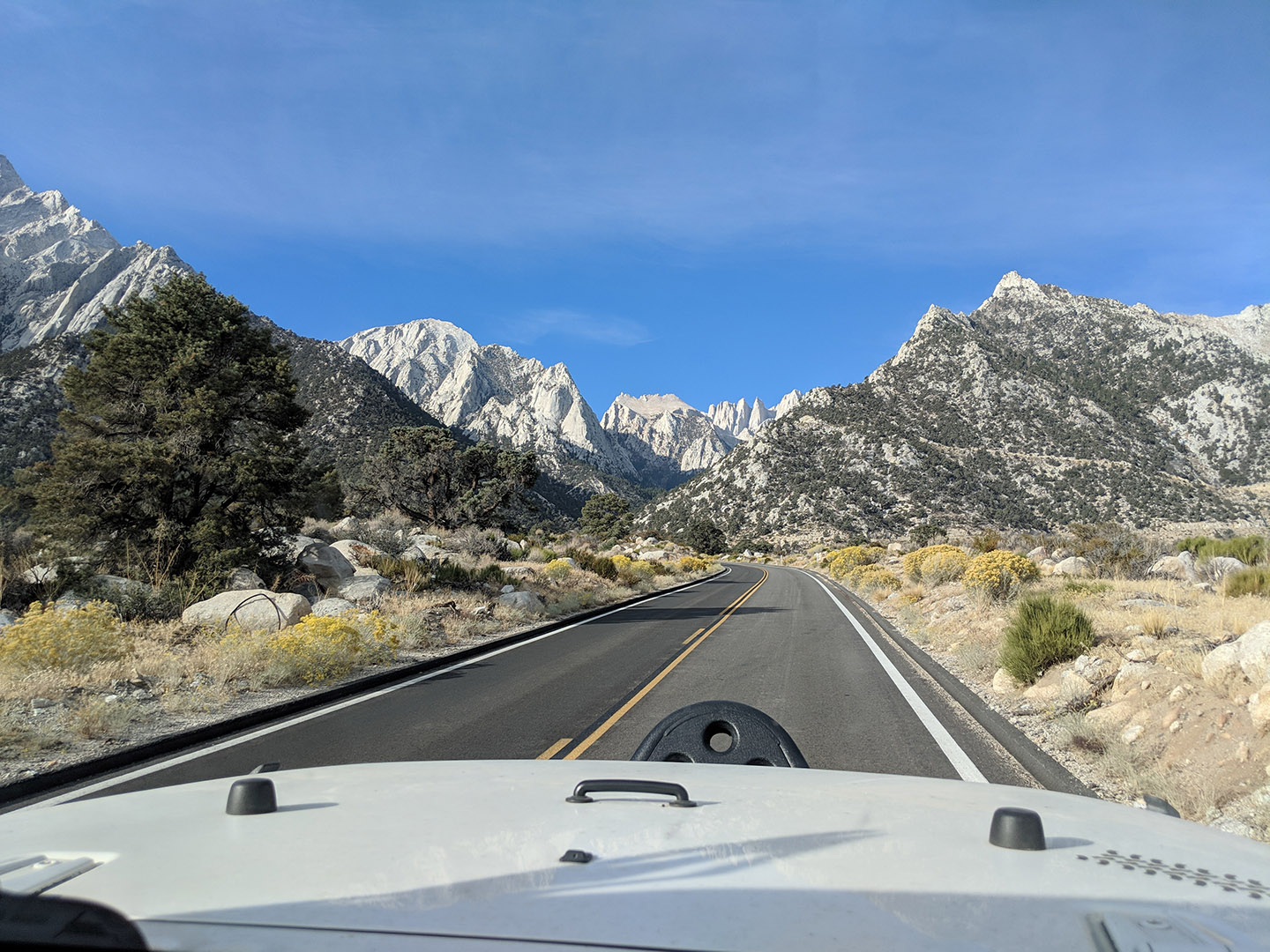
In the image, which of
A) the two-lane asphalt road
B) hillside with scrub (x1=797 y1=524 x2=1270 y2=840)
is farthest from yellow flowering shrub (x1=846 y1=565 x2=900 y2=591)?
the two-lane asphalt road

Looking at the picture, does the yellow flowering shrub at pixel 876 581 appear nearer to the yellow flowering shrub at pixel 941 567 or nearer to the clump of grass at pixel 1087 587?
the yellow flowering shrub at pixel 941 567

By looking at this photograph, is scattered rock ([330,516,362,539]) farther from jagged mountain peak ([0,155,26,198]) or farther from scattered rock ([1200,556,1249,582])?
jagged mountain peak ([0,155,26,198])

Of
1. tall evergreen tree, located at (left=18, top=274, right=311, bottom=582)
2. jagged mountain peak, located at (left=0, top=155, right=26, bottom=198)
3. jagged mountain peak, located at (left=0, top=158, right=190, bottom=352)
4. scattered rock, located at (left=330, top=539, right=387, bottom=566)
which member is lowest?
scattered rock, located at (left=330, top=539, right=387, bottom=566)

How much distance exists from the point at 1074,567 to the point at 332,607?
76.6ft

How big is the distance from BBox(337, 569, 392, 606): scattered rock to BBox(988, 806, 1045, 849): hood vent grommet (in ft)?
51.0

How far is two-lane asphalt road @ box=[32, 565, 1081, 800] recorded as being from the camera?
668 centimetres

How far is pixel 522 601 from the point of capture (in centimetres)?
1895

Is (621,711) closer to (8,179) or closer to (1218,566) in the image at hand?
(1218,566)

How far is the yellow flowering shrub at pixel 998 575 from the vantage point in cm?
1678

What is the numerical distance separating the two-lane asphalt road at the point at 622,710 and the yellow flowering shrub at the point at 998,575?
2.79 meters

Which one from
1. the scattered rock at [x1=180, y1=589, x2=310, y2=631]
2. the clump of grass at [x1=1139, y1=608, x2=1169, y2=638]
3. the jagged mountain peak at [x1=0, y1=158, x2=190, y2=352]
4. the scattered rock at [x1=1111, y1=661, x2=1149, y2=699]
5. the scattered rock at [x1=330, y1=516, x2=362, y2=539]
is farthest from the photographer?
the jagged mountain peak at [x1=0, y1=158, x2=190, y2=352]

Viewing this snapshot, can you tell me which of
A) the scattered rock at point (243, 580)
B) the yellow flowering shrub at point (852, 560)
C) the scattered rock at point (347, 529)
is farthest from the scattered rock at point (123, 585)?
the yellow flowering shrub at point (852, 560)

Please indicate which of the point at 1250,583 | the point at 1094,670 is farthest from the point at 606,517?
the point at 1094,670

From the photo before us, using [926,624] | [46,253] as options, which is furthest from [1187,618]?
[46,253]
